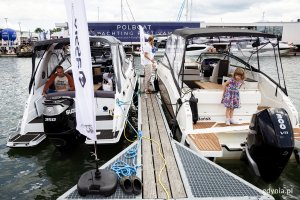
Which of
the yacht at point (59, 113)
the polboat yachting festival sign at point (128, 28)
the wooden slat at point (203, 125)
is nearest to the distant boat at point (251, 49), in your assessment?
the wooden slat at point (203, 125)

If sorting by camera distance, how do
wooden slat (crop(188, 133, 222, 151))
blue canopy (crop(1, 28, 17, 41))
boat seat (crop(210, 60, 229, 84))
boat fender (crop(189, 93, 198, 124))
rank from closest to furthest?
wooden slat (crop(188, 133, 222, 151))
boat fender (crop(189, 93, 198, 124))
boat seat (crop(210, 60, 229, 84))
blue canopy (crop(1, 28, 17, 41))

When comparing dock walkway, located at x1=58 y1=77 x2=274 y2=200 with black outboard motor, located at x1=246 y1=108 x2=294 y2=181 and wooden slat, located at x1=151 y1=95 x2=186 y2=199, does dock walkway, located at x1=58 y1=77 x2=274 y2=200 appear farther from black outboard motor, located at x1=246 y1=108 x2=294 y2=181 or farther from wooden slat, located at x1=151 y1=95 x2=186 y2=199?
black outboard motor, located at x1=246 y1=108 x2=294 y2=181

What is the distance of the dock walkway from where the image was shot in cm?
323

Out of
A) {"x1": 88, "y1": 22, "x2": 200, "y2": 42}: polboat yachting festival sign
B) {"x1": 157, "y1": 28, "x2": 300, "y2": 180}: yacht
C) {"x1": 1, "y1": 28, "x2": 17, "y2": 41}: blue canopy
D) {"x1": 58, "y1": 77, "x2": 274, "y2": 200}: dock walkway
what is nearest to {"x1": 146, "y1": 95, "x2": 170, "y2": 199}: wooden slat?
{"x1": 58, "y1": 77, "x2": 274, "y2": 200}: dock walkway

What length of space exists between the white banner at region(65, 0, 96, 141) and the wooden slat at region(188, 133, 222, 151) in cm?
197

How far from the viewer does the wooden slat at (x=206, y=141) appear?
4.24 metres

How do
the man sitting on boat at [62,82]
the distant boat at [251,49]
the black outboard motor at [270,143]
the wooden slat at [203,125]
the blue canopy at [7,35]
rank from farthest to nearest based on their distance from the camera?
the blue canopy at [7,35]
the man sitting on boat at [62,82]
the distant boat at [251,49]
the wooden slat at [203,125]
the black outboard motor at [270,143]

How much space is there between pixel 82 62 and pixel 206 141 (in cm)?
259

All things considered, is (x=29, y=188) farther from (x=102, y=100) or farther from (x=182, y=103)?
(x=182, y=103)

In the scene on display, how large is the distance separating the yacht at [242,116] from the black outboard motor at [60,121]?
2138mm

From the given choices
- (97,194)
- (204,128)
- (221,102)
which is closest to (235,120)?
(221,102)

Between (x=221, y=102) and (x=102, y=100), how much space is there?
2658 millimetres

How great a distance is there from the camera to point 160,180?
3.61m

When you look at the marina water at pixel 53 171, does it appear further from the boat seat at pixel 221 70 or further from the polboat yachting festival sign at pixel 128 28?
the polboat yachting festival sign at pixel 128 28
